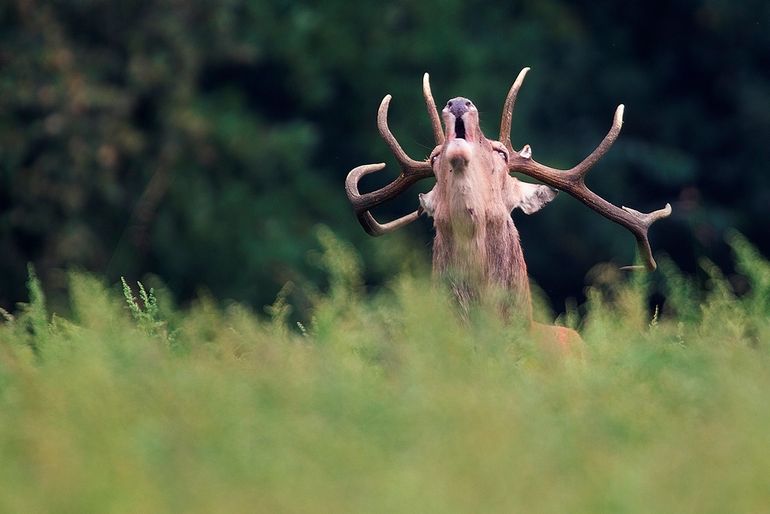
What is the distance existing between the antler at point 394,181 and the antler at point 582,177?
33 cm

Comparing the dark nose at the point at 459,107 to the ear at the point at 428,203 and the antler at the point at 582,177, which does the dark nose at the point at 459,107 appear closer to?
the ear at the point at 428,203

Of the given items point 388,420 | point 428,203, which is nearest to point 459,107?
point 428,203

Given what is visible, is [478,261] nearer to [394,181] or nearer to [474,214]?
[474,214]

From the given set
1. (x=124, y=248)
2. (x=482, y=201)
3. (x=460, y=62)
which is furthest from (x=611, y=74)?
(x=482, y=201)

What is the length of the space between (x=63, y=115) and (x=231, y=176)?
2240mm

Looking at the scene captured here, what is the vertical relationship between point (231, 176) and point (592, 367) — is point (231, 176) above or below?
above

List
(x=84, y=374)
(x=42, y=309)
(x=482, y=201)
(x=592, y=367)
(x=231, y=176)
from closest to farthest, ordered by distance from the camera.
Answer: (x=84, y=374), (x=592, y=367), (x=42, y=309), (x=482, y=201), (x=231, y=176)

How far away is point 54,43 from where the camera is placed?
17.1 m

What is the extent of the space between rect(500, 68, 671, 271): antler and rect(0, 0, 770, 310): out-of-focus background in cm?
937

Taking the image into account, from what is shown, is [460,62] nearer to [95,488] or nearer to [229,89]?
[229,89]

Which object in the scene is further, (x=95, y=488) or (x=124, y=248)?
(x=124, y=248)

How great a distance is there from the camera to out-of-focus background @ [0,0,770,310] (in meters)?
17.0

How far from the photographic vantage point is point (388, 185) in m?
7.34

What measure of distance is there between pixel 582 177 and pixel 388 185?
33.4 inches
